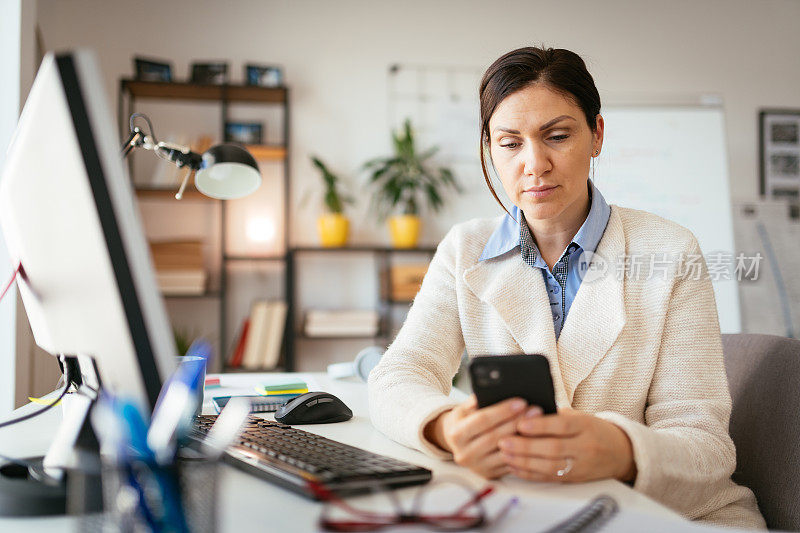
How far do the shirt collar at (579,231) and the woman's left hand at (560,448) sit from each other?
1.69 ft

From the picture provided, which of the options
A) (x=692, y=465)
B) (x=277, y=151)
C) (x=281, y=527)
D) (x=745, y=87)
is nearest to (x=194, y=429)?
(x=281, y=527)

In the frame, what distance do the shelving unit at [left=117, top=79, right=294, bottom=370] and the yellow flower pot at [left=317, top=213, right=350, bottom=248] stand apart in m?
0.18

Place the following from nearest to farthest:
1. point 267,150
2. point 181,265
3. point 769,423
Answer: point 769,423, point 181,265, point 267,150

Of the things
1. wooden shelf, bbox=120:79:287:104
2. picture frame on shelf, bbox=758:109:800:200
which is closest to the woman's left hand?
wooden shelf, bbox=120:79:287:104

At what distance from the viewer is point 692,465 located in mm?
792

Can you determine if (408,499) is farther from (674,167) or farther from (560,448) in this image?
(674,167)

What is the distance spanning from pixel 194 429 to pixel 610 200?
2695 mm

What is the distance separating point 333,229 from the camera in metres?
3.33

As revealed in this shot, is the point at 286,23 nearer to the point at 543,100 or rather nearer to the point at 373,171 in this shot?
the point at 373,171

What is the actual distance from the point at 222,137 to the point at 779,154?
125 inches

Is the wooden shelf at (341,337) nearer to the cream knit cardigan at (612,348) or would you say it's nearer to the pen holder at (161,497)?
the cream knit cardigan at (612,348)

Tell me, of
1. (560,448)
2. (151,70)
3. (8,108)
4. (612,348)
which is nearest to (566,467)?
(560,448)

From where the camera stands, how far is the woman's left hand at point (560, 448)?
2.24 feet

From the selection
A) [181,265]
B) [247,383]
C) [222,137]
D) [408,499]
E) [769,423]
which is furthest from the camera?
[222,137]
